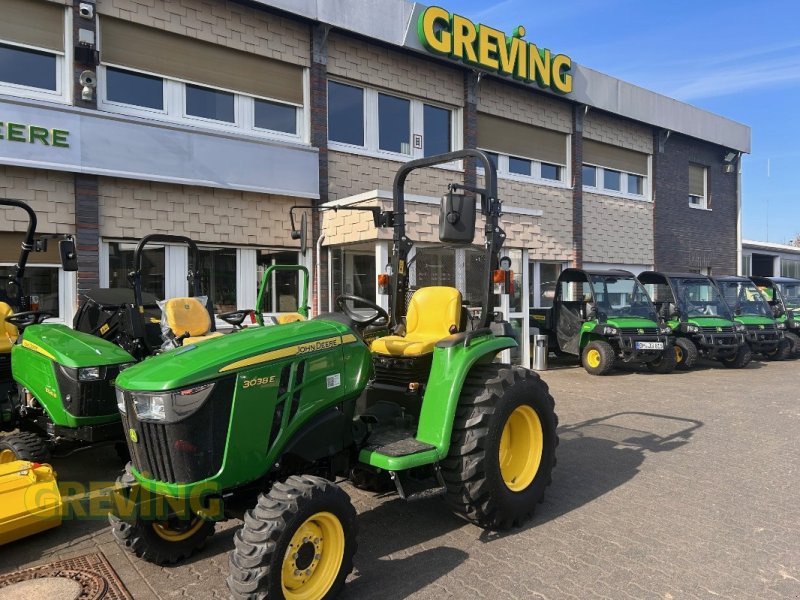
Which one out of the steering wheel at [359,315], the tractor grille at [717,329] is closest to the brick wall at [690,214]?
the tractor grille at [717,329]

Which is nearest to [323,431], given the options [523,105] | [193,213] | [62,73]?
[193,213]

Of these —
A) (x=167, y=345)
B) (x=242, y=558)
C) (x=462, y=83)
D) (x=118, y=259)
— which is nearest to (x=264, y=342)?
(x=242, y=558)

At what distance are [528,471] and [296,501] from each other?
191 cm

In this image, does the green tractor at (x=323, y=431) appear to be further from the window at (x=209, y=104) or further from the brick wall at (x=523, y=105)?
the brick wall at (x=523, y=105)

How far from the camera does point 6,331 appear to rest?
5.42m

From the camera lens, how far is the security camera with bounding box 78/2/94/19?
26.4 feet

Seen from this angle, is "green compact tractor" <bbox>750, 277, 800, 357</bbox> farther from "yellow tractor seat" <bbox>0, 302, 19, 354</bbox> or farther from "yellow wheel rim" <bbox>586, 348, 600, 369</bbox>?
"yellow tractor seat" <bbox>0, 302, 19, 354</bbox>

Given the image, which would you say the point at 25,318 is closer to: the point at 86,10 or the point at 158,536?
the point at 158,536

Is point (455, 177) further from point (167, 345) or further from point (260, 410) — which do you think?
point (260, 410)

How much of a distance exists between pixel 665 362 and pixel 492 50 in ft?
23.4

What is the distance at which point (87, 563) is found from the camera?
3475 mm

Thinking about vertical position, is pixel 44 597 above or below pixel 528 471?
below

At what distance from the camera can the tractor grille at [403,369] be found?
402 centimetres

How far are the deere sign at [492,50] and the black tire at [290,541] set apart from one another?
410 inches
